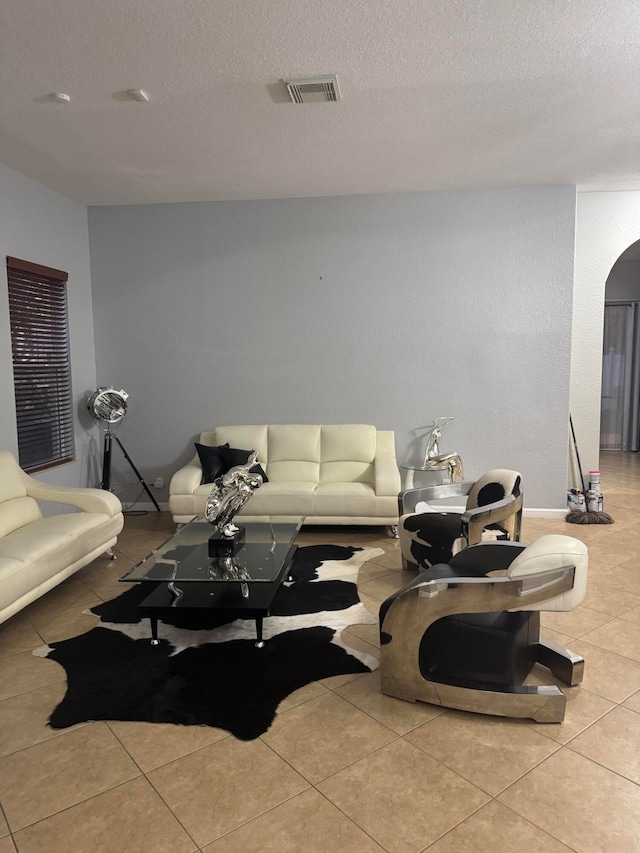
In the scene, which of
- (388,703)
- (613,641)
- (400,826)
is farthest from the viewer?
(613,641)

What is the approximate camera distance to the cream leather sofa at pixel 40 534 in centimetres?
329

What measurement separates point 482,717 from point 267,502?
2891mm

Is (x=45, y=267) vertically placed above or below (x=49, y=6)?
below

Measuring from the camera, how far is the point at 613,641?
3166mm

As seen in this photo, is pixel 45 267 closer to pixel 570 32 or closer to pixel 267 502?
pixel 267 502

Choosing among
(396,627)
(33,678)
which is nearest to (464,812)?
(396,627)

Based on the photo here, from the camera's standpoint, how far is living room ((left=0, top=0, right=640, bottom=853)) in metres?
4.25

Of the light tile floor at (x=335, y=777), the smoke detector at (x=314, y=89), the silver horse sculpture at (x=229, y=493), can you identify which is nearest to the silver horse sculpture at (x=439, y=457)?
the silver horse sculpture at (x=229, y=493)

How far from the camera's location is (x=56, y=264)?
5.46 meters

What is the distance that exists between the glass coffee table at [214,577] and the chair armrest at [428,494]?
34.3 inches

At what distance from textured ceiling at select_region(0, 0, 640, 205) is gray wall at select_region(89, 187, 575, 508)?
1.51 ft

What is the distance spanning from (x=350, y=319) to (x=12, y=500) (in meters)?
3.24

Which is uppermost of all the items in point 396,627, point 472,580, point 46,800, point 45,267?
point 45,267

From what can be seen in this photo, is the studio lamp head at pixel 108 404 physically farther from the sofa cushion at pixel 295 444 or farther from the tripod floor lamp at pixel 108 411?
the sofa cushion at pixel 295 444
